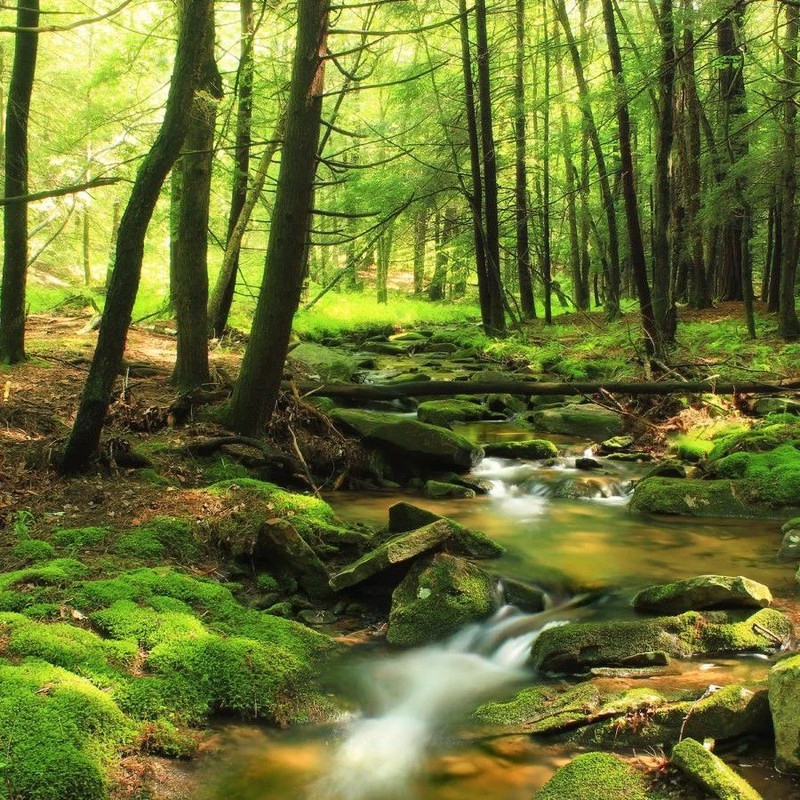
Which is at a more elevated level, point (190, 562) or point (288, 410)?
point (288, 410)

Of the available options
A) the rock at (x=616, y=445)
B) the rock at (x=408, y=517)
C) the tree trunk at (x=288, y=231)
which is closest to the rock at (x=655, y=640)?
the rock at (x=408, y=517)

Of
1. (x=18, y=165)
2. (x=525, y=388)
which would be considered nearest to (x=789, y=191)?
(x=525, y=388)

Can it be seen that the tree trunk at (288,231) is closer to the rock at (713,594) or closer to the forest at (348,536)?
the forest at (348,536)

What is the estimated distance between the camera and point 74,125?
12.9m

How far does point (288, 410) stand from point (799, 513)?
5.69 meters

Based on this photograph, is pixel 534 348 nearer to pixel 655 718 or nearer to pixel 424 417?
pixel 424 417

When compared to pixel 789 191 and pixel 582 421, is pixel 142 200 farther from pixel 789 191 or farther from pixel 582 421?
pixel 789 191

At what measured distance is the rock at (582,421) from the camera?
37.1 ft

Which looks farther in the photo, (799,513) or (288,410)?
(288,410)

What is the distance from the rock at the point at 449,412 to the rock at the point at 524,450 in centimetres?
150

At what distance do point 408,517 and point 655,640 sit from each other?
96.0 inches

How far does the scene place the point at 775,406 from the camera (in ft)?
33.4

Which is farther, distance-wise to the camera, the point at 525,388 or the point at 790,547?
the point at 525,388

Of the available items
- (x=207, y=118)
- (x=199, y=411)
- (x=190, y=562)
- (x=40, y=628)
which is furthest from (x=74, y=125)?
(x=40, y=628)
